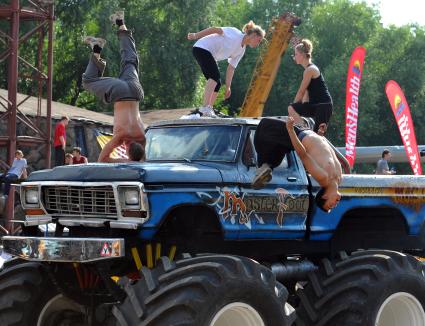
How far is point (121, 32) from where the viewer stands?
964 centimetres

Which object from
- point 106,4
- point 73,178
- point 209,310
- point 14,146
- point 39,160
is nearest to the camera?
→ point 209,310

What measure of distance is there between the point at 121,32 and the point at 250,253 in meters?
2.70

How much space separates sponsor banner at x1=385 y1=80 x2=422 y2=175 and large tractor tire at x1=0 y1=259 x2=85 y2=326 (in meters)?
13.3

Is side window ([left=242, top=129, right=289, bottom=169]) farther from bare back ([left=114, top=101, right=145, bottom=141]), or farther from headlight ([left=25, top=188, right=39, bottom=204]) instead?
headlight ([left=25, top=188, right=39, bottom=204])

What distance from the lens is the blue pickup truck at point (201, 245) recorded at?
725cm

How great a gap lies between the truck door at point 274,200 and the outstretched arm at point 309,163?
0.25 m

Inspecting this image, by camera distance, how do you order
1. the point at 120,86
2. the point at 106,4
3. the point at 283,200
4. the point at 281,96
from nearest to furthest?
the point at 283,200 < the point at 120,86 < the point at 106,4 < the point at 281,96

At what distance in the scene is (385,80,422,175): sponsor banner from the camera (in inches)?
833

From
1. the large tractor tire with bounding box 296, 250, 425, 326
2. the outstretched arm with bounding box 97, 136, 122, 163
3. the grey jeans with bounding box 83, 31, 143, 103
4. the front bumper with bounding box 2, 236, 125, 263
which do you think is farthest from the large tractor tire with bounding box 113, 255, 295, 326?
the grey jeans with bounding box 83, 31, 143, 103

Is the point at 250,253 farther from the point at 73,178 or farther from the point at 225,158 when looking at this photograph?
the point at 73,178

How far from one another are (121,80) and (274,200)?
6.88ft

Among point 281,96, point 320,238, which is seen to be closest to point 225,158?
point 320,238

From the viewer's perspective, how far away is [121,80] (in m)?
9.34

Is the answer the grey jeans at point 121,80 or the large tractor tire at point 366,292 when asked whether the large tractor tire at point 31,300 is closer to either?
the grey jeans at point 121,80
